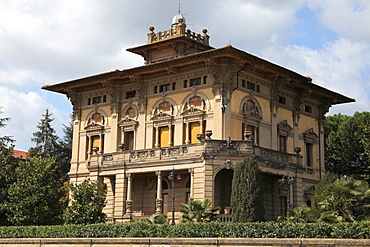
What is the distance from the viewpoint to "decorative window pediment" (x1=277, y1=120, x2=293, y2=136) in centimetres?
4641

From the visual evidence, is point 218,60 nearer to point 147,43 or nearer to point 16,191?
point 147,43

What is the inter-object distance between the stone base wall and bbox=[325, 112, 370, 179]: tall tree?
118ft

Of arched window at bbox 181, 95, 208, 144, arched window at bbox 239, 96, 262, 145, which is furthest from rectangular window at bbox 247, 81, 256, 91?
arched window at bbox 181, 95, 208, 144

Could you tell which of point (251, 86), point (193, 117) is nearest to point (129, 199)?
point (193, 117)

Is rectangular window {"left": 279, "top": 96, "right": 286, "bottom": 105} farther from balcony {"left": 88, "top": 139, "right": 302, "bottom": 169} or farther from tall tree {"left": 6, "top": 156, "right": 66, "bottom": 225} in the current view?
tall tree {"left": 6, "top": 156, "right": 66, "bottom": 225}

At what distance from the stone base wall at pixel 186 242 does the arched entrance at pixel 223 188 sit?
1310cm

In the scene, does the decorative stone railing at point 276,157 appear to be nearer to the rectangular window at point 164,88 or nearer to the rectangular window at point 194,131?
the rectangular window at point 194,131

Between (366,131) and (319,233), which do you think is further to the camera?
(366,131)

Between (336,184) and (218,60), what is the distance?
1605cm

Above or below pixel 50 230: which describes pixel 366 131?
above

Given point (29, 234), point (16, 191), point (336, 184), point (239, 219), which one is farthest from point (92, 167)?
point (336, 184)

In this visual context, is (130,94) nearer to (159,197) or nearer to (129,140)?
(129,140)

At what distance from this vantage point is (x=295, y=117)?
159ft

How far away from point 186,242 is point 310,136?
26.7 m
